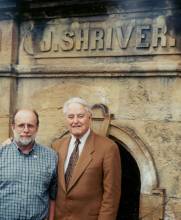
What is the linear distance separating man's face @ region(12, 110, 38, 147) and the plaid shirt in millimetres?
107

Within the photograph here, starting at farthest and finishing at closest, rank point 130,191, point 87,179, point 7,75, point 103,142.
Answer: point 130,191 < point 7,75 < point 103,142 < point 87,179

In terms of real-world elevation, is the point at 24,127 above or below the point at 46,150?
above

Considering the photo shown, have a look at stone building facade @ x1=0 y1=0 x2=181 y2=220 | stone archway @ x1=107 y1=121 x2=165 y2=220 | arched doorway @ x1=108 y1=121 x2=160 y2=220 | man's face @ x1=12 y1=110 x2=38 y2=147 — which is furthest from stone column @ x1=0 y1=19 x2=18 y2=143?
man's face @ x1=12 y1=110 x2=38 y2=147

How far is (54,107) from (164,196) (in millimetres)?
1646

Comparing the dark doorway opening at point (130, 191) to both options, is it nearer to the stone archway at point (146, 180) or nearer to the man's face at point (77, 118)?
the stone archway at point (146, 180)

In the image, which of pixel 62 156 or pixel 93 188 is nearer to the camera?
pixel 93 188

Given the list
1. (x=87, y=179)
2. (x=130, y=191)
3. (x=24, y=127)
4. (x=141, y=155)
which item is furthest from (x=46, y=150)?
(x=130, y=191)

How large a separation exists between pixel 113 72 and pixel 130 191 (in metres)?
1.91

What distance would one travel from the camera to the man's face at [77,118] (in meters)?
3.90

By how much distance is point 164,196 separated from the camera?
4801 mm

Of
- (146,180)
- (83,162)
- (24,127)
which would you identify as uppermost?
(24,127)

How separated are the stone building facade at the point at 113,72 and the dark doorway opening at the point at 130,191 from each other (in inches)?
31.3

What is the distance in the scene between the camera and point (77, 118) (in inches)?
153

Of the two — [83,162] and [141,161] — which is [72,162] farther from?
[141,161]
